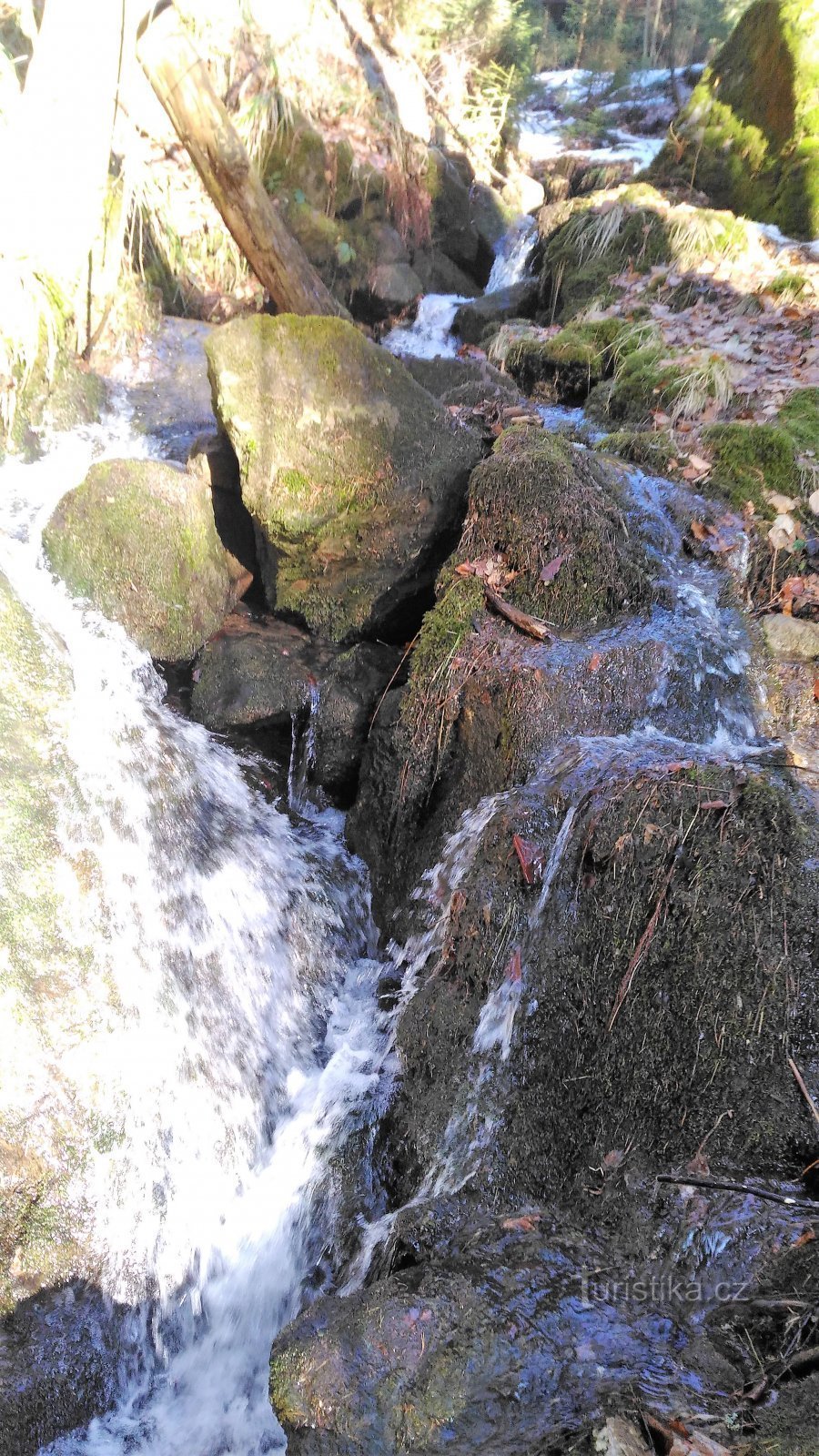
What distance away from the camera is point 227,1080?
3582 mm

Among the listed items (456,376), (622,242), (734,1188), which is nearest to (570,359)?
(456,376)

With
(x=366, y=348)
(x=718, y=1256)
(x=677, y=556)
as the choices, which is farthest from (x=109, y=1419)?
(x=366, y=348)

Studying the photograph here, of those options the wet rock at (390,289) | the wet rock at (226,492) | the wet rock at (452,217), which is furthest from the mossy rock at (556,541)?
the wet rock at (452,217)

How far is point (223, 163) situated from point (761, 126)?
639 centimetres

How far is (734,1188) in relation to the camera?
2020 millimetres

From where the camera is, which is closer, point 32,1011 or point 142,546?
point 32,1011

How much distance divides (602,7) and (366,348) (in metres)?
18.9

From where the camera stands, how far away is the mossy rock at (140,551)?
4887 millimetres

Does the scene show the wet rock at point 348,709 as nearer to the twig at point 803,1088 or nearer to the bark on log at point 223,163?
the twig at point 803,1088

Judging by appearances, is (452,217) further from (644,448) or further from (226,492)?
(226,492)

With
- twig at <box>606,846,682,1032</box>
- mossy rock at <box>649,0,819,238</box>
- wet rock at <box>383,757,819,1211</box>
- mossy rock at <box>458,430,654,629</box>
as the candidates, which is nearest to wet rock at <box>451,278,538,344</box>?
mossy rock at <box>649,0,819,238</box>

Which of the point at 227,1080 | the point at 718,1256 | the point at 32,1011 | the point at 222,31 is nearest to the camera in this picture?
the point at 718,1256

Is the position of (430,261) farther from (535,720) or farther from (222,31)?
(535,720)

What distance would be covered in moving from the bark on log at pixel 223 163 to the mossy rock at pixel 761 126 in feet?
16.6
